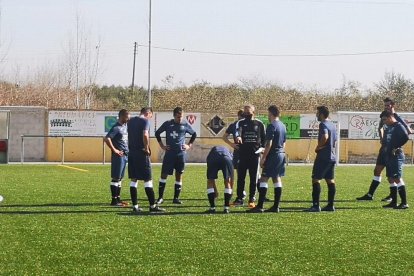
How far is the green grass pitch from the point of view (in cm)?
822

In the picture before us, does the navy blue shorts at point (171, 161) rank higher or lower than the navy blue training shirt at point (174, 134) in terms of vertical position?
lower

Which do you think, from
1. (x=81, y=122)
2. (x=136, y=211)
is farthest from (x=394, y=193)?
(x=81, y=122)

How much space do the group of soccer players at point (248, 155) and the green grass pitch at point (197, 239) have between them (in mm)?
446

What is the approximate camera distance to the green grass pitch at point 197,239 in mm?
8219

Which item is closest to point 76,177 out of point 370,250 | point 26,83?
point 370,250

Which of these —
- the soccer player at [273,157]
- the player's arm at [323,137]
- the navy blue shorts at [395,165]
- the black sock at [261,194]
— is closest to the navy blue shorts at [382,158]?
the navy blue shorts at [395,165]

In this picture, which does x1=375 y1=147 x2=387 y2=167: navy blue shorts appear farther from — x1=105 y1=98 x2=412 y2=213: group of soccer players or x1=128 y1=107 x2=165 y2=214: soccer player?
x1=128 y1=107 x2=165 y2=214: soccer player

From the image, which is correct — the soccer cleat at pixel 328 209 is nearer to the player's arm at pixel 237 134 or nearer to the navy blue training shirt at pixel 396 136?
the navy blue training shirt at pixel 396 136

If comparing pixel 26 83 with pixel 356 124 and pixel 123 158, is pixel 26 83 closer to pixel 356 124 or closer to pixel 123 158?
pixel 356 124

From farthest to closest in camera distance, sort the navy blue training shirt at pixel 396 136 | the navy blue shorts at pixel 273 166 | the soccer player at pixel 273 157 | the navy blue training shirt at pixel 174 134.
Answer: the navy blue training shirt at pixel 174 134, the navy blue training shirt at pixel 396 136, the navy blue shorts at pixel 273 166, the soccer player at pixel 273 157

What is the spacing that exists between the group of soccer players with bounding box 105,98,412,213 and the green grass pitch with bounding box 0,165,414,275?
1.46 feet

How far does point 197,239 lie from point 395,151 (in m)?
5.82

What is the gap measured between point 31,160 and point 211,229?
25.2 m

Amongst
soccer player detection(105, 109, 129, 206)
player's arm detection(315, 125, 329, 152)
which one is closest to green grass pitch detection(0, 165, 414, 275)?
soccer player detection(105, 109, 129, 206)
